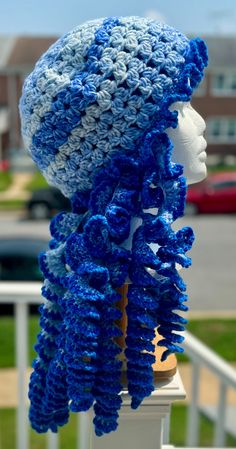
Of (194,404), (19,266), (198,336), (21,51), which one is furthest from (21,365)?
(21,51)

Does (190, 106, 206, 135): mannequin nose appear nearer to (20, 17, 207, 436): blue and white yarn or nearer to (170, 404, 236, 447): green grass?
(20, 17, 207, 436): blue and white yarn

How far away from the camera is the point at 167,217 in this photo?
110 cm

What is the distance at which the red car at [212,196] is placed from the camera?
1110 cm

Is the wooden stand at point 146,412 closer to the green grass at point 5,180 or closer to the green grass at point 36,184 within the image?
the green grass at point 36,184

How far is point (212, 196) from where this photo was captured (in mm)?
11102

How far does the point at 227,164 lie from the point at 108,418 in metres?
18.1

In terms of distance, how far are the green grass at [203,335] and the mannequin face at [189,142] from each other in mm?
3179

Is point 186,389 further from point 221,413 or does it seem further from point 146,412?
point 146,412

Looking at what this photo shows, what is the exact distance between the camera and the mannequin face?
1.19m

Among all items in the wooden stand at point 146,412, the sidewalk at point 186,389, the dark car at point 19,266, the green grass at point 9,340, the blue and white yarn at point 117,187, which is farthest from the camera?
the dark car at point 19,266

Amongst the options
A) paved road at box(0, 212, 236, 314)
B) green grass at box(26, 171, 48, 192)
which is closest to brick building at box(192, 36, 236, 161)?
green grass at box(26, 171, 48, 192)

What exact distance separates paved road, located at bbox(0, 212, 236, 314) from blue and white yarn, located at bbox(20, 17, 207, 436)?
342cm

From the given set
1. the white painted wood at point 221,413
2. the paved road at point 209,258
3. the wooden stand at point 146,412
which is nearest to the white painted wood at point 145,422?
the wooden stand at point 146,412

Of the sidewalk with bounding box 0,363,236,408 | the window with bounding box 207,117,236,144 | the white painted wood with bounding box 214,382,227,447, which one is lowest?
the sidewalk with bounding box 0,363,236,408
